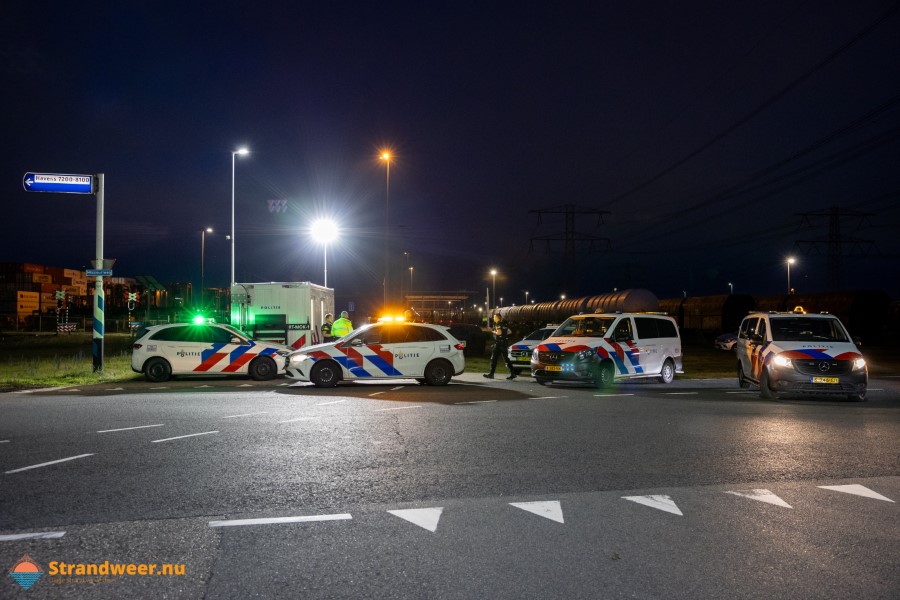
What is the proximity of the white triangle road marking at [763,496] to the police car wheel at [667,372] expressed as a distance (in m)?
11.8

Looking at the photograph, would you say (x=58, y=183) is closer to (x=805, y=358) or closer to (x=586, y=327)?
(x=586, y=327)

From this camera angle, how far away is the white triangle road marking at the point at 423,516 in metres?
5.12

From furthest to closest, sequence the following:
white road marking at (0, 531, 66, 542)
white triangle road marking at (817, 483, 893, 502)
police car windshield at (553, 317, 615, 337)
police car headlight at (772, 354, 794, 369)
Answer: police car windshield at (553, 317, 615, 337), police car headlight at (772, 354, 794, 369), white triangle road marking at (817, 483, 893, 502), white road marking at (0, 531, 66, 542)

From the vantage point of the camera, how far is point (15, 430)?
9.44 meters

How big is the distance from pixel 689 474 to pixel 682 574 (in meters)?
2.81

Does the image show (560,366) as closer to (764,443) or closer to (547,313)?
(764,443)

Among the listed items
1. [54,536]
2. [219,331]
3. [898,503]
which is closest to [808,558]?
[898,503]

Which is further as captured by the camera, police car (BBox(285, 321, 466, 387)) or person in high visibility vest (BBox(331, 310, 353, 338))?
person in high visibility vest (BBox(331, 310, 353, 338))

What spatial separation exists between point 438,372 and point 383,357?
4.54 ft

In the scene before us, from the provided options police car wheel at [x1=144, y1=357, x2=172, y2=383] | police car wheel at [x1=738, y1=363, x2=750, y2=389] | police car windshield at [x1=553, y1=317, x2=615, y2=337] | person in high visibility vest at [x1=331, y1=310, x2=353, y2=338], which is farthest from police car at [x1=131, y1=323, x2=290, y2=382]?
police car wheel at [x1=738, y1=363, x2=750, y2=389]

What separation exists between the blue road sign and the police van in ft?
43.4

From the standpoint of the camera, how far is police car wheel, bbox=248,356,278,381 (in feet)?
58.5

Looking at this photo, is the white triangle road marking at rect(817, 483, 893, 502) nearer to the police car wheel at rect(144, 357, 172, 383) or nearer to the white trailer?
the police car wheel at rect(144, 357, 172, 383)

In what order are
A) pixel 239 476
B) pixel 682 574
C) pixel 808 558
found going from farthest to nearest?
pixel 239 476
pixel 808 558
pixel 682 574
